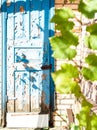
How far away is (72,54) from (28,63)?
523 cm

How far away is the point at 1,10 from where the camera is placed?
545 cm

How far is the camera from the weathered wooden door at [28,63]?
216 inches

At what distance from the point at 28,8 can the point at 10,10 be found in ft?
1.00

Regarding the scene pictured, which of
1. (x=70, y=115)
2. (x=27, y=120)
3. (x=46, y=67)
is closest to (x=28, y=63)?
(x=46, y=67)

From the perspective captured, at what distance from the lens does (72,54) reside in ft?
1.46

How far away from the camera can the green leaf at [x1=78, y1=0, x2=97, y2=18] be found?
0.43 m

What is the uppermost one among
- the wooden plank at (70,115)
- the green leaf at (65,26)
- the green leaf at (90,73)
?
the green leaf at (65,26)

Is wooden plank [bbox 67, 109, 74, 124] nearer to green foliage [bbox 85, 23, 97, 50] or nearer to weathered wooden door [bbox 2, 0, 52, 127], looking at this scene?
weathered wooden door [bbox 2, 0, 52, 127]

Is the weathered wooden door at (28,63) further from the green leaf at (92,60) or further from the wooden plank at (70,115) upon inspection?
the green leaf at (92,60)

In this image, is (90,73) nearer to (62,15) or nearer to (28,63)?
(62,15)

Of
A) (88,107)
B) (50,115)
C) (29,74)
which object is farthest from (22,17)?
(88,107)

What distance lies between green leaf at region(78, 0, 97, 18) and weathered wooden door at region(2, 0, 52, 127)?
5.07m

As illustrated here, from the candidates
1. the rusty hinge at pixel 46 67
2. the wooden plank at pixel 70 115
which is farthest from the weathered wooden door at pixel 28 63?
the wooden plank at pixel 70 115

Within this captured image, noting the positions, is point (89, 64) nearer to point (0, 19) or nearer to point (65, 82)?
point (65, 82)
